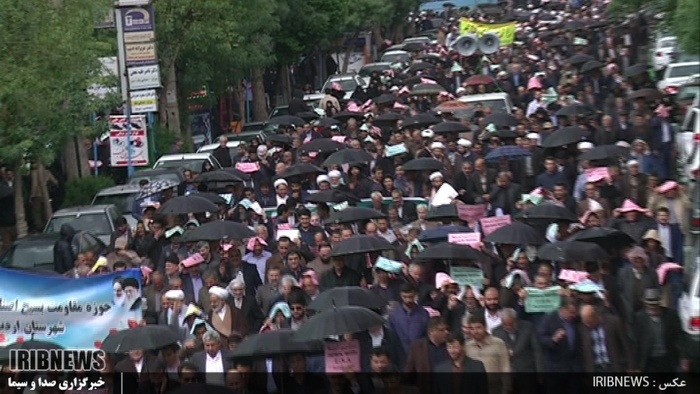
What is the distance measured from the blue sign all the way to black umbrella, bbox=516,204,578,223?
12993 mm

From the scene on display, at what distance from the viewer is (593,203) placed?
57.1ft

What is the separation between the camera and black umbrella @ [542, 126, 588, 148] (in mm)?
21709

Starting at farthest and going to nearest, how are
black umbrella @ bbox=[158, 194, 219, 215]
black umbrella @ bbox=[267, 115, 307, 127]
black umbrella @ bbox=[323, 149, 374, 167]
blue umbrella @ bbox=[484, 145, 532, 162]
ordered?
black umbrella @ bbox=[267, 115, 307, 127], black umbrella @ bbox=[323, 149, 374, 167], blue umbrella @ bbox=[484, 145, 532, 162], black umbrella @ bbox=[158, 194, 219, 215]

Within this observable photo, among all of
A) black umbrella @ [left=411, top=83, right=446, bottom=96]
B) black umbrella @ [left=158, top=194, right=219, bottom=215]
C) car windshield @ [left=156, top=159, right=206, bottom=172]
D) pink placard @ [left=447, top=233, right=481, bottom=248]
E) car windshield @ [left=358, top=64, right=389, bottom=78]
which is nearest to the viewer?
pink placard @ [left=447, top=233, right=481, bottom=248]

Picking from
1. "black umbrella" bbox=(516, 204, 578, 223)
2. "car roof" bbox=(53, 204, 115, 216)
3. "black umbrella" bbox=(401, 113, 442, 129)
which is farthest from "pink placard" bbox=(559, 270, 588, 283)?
"black umbrella" bbox=(401, 113, 442, 129)

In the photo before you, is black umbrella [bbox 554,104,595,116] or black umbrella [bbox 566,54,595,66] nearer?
black umbrella [bbox 554,104,595,116]

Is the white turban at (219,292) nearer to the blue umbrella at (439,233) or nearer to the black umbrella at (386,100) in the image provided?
the blue umbrella at (439,233)

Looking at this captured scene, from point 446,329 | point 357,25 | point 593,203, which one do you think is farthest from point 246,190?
point 357,25

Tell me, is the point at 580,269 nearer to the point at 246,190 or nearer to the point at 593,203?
the point at 593,203

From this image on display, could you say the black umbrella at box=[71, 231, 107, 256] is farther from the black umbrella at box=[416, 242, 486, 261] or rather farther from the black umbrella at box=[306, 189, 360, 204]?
the black umbrella at box=[416, 242, 486, 261]

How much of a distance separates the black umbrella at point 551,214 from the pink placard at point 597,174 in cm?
201

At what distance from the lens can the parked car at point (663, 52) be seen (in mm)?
36500

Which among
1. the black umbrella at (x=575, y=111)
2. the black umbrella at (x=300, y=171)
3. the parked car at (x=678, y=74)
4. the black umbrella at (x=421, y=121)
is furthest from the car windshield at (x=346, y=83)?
the black umbrella at (x=300, y=171)

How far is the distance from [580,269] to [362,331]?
8.18ft
